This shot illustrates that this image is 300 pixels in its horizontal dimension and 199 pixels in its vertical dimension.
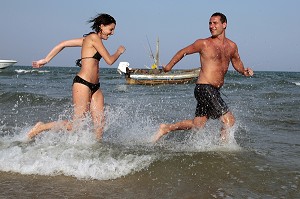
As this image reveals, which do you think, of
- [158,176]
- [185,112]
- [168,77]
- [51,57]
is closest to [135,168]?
[158,176]

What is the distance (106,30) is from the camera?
495 centimetres

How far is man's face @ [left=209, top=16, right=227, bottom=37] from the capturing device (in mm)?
5102

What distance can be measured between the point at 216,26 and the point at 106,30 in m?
1.49

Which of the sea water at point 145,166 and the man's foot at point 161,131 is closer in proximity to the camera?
the sea water at point 145,166

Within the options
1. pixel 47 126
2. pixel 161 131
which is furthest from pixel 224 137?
pixel 47 126

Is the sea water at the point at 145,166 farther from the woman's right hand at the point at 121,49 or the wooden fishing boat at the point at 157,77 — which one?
the wooden fishing boat at the point at 157,77

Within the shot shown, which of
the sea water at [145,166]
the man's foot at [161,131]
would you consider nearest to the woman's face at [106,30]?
the sea water at [145,166]

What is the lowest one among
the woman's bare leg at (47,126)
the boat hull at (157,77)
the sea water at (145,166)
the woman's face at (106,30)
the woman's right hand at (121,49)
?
the boat hull at (157,77)

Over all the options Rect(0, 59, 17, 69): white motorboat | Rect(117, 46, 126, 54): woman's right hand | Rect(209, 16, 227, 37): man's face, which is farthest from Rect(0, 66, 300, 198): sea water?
Rect(0, 59, 17, 69): white motorboat

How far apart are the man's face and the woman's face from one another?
132 centimetres

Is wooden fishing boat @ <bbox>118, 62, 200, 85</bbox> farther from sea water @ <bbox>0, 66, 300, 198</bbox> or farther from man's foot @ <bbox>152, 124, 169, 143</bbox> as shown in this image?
man's foot @ <bbox>152, 124, 169, 143</bbox>

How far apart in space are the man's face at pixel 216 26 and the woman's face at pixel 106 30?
132cm

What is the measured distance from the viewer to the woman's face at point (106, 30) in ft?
16.2

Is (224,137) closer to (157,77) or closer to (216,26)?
(216,26)
